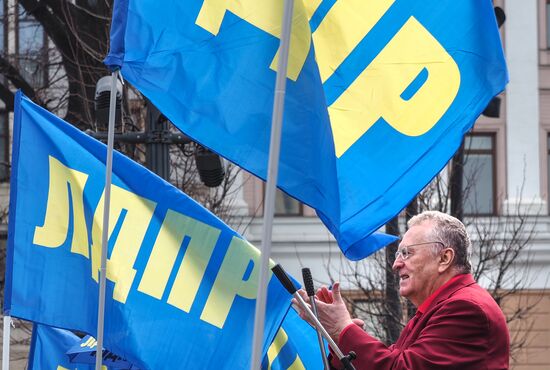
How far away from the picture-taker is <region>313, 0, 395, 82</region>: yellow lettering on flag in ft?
21.3

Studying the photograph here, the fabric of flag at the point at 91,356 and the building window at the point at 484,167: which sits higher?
the building window at the point at 484,167

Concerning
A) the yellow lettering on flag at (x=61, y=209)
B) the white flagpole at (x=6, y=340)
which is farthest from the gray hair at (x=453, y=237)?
the white flagpole at (x=6, y=340)

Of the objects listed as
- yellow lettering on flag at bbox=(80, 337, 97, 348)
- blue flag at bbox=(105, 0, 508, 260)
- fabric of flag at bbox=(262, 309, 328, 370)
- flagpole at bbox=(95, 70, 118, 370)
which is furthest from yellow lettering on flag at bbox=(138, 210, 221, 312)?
yellow lettering on flag at bbox=(80, 337, 97, 348)

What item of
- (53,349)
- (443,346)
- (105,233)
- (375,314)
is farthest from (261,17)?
(375,314)

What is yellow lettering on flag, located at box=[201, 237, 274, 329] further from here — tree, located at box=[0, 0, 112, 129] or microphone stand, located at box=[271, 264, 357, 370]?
tree, located at box=[0, 0, 112, 129]

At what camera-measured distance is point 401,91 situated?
21.3 feet

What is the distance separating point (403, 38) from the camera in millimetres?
6566

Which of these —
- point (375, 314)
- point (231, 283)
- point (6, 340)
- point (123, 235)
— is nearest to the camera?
point (231, 283)

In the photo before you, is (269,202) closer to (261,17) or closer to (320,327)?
(320,327)

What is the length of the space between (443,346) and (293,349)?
2.74m

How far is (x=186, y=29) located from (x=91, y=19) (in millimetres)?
11304

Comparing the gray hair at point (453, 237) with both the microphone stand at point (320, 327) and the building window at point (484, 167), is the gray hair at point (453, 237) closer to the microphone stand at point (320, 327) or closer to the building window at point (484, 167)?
the microphone stand at point (320, 327)

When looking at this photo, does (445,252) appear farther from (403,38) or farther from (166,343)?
(166,343)

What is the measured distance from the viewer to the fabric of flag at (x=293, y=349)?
7.66 meters
